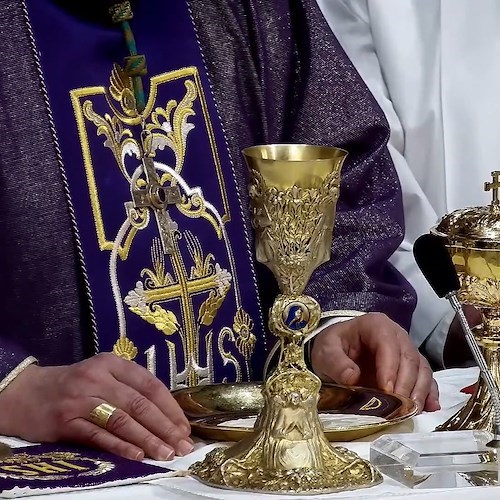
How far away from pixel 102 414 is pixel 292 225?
39cm

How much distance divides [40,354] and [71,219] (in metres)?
0.21

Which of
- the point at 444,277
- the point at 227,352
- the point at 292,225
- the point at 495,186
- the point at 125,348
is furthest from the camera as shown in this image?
the point at 227,352

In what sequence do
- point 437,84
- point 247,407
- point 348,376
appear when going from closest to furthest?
point 247,407, point 348,376, point 437,84

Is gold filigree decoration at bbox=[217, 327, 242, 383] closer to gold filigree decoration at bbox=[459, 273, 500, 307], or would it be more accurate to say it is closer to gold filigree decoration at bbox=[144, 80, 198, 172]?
gold filigree decoration at bbox=[144, 80, 198, 172]

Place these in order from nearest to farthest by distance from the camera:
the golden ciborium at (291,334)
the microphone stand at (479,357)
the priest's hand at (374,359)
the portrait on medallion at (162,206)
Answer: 1. the golden ciborium at (291,334)
2. the microphone stand at (479,357)
3. the priest's hand at (374,359)
4. the portrait on medallion at (162,206)

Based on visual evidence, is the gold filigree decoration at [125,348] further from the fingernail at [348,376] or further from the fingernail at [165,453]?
the fingernail at [165,453]

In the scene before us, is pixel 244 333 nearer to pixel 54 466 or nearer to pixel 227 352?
pixel 227 352

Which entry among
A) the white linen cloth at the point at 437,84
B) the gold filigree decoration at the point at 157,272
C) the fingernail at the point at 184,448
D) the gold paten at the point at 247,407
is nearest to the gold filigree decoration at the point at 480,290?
the gold paten at the point at 247,407

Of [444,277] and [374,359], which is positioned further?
[374,359]

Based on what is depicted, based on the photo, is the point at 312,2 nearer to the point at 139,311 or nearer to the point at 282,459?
the point at 139,311

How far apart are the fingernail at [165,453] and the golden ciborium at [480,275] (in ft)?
1.19

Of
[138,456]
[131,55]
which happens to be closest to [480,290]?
[138,456]

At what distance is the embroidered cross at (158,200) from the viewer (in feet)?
7.65

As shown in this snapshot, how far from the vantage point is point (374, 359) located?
7.20ft
